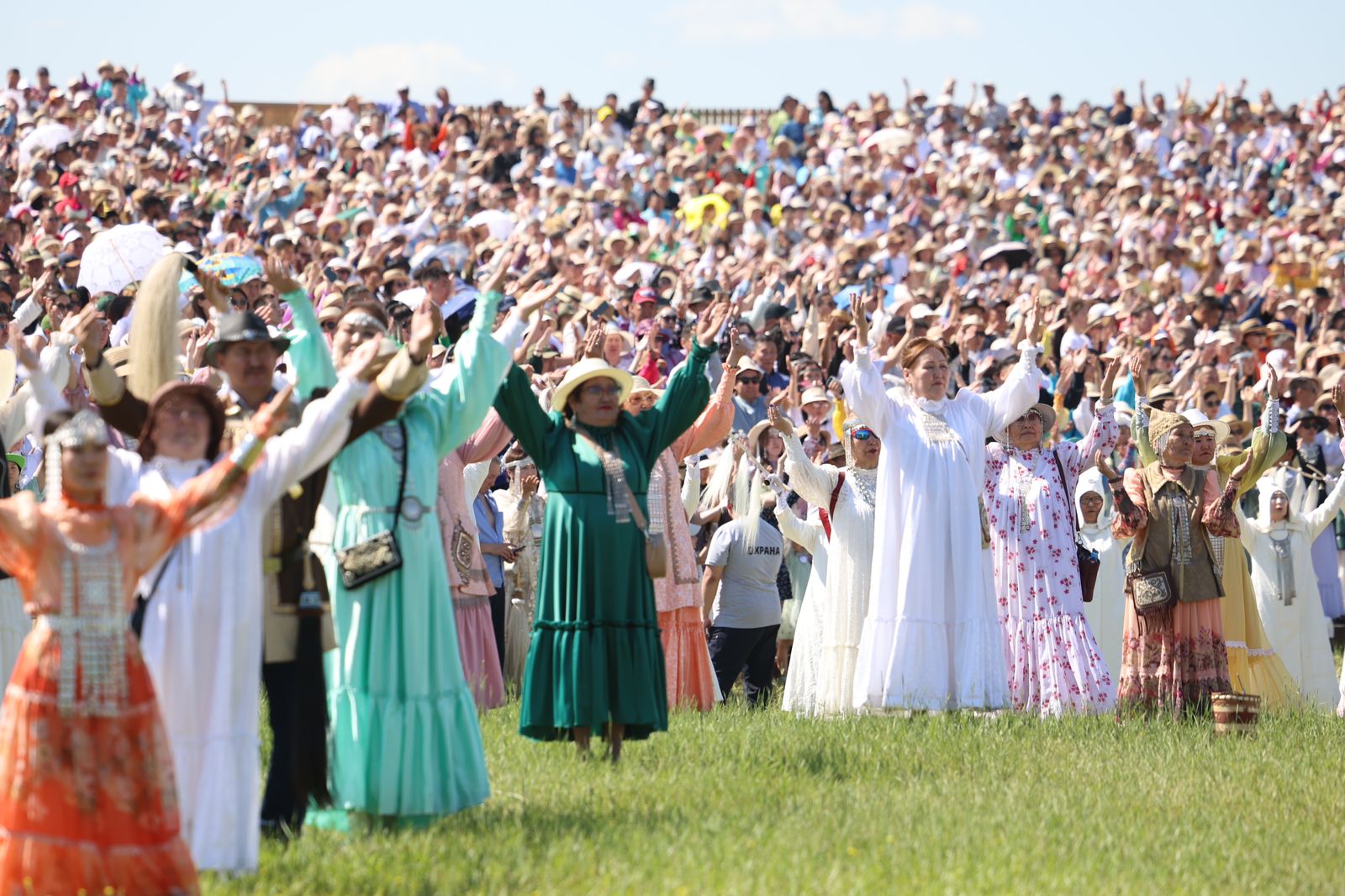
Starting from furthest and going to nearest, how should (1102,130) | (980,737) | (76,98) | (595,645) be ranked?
(1102,130), (76,98), (980,737), (595,645)

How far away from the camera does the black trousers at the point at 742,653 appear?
12688 millimetres

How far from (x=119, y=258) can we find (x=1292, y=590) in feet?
29.5

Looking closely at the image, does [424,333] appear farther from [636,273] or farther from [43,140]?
[43,140]

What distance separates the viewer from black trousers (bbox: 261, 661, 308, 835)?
6.99 meters

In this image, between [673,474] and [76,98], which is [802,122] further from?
[673,474]

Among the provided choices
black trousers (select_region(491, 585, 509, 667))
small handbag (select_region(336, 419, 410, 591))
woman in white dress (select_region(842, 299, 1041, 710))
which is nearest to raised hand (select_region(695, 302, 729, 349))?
woman in white dress (select_region(842, 299, 1041, 710))

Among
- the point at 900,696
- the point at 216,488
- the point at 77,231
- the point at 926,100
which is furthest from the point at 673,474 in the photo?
the point at 926,100

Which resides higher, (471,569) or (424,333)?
(424,333)

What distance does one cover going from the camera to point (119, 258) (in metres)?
13.9

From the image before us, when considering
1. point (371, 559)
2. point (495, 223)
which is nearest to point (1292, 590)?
point (371, 559)

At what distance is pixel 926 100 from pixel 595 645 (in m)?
22.1

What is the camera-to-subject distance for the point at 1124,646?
11.8 meters

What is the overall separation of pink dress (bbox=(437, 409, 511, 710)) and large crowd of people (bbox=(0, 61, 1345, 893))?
0.04m

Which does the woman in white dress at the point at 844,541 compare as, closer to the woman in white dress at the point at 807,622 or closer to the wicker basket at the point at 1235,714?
the woman in white dress at the point at 807,622
